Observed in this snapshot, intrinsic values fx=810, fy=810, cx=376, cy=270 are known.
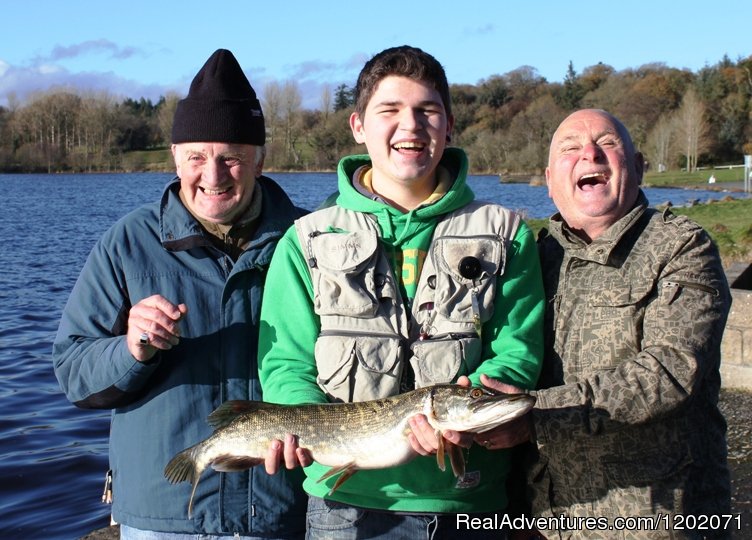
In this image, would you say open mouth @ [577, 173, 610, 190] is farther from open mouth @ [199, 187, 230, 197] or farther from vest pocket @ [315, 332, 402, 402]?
open mouth @ [199, 187, 230, 197]

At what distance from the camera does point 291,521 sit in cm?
403

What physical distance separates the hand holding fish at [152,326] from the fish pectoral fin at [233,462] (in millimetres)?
588

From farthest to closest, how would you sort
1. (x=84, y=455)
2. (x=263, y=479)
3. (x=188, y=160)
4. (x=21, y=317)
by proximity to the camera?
(x=21, y=317)
(x=84, y=455)
(x=188, y=160)
(x=263, y=479)

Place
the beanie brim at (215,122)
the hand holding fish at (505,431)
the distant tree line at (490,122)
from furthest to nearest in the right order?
1. the distant tree line at (490,122)
2. the beanie brim at (215,122)
3. the hand holding fish at (505,431)

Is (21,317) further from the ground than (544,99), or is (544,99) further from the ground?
(544,99)

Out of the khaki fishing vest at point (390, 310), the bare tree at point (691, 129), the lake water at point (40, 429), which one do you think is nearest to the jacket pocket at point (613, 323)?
the khaki fishing vest at point (390, 310)

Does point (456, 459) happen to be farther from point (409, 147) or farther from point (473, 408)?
point (409, 147)

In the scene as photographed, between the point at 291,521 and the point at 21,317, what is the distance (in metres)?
16.2

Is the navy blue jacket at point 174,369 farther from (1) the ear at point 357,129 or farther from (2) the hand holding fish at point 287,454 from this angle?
(1) the ear at point 357,129

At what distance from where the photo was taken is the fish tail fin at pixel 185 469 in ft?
12.5

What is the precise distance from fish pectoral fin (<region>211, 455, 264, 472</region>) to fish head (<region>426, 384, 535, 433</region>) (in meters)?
0.91

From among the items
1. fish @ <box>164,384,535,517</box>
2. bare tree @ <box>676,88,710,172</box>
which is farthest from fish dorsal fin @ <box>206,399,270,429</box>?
bare tree @ <box>676,88,710,172</box>

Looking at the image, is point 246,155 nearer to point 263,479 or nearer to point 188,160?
point 188,160

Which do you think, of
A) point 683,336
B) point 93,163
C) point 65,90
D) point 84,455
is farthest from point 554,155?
point 65,90
